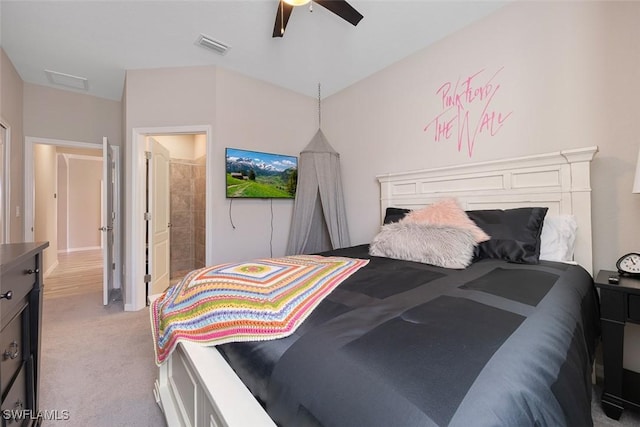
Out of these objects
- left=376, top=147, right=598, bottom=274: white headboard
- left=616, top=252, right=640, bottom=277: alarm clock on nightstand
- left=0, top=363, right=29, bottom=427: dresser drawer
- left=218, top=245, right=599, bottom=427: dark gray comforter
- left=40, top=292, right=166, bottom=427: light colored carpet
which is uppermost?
left=376, top=147, right=598, bottom=274: white headboard

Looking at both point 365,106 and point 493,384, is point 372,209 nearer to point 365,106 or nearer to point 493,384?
point 365,106

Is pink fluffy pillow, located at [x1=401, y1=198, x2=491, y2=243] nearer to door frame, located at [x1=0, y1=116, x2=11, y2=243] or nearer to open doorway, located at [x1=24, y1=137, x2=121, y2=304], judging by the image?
door frame, located at [x1=0, y1=116, x2=11, y2=243]

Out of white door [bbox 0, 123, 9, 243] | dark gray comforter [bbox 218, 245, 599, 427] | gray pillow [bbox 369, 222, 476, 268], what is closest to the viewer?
dark gray comforter [bbox 218, 245, 599, 427]

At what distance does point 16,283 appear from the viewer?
0.99m

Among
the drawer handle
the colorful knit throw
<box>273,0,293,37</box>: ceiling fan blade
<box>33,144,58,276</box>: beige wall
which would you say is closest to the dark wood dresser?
the drawer handle

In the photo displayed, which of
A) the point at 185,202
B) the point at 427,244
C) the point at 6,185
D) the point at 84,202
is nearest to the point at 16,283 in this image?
the point at 427,244

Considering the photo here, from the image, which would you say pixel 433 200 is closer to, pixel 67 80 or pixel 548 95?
pixel 548 95

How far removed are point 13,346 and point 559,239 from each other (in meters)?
2.83

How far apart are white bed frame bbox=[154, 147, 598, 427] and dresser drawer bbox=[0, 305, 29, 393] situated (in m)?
0.55

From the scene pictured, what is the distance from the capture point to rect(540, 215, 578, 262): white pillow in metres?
1.66

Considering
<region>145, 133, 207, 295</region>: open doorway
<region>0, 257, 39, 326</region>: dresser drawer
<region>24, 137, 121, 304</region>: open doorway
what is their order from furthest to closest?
<region>24, 137, 121, 304</region>: open doorway < <region>145, 133, 207, 295</region>: open doorway < <region>0, 257, 39, 326</region>: dresser drawer

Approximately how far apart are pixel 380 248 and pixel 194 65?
110 inches

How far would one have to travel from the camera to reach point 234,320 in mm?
881

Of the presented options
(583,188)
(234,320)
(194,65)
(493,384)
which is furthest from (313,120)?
(493,384)
